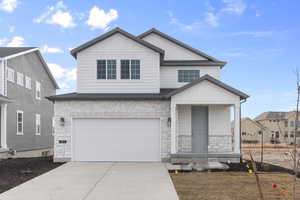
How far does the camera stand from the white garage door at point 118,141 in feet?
51.8

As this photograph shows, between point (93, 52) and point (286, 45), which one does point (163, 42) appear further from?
point (286, 45)

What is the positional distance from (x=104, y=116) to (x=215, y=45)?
28.7 feet

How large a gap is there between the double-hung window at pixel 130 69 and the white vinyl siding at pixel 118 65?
0.16 meters

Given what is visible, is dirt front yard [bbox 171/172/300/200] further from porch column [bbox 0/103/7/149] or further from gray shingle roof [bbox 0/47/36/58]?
gray shingle roof [bbox 0/47/36/58]

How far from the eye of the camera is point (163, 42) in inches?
765

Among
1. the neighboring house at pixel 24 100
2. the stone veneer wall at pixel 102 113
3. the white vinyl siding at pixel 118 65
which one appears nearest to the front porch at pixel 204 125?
the stone veneer wall at pixel 102 113

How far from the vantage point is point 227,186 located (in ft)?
31.5

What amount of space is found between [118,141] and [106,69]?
3.90 metres

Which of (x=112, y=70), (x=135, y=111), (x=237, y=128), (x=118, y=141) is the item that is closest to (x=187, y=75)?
(x=135, y=111)

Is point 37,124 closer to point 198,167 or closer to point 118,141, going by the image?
point 118,141

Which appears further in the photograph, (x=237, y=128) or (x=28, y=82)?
(x=28, y=82)

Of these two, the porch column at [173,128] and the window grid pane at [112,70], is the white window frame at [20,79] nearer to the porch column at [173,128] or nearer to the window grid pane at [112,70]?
the window grid pane at [112,70]

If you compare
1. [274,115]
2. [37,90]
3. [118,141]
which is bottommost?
[118,141]

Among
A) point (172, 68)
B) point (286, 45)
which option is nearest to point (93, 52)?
point (172, 68)
